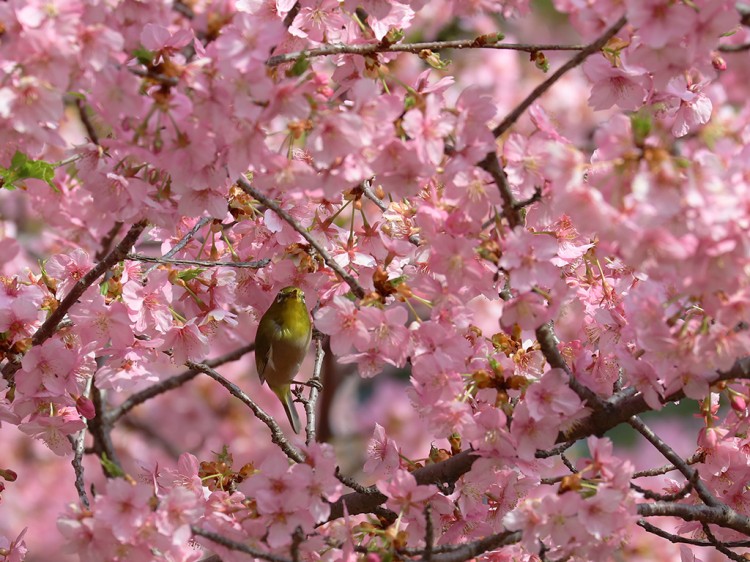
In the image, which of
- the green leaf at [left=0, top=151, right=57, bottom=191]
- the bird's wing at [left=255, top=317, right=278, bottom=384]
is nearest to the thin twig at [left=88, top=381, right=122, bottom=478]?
the bird's wing at [left=255, top=317, right=278, bottom=384]

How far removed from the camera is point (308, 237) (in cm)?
193

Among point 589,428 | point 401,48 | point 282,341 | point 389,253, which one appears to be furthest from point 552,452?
point 282,341

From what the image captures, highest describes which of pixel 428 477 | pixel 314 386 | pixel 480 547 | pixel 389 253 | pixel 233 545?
pixel 314 386

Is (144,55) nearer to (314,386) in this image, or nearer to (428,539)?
(428,539)

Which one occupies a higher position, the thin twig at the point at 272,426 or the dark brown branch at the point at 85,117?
the dark brown branch at the point at 85,117

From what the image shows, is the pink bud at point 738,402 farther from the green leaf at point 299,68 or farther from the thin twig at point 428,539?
the green leaf at point 299,68

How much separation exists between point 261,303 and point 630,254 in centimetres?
123

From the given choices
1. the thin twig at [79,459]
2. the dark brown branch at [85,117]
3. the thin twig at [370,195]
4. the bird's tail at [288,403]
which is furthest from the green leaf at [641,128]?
the bird's tail at [288,403]

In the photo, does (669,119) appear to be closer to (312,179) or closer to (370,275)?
(370,275)

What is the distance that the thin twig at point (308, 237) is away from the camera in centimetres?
187

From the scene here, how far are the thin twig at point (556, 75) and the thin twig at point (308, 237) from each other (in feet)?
1.41

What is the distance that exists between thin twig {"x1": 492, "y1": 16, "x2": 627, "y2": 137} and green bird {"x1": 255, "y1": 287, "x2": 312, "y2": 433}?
1.26m

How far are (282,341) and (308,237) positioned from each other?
111cm

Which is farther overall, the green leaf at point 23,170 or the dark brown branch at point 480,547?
the green leaf at point 23,170
